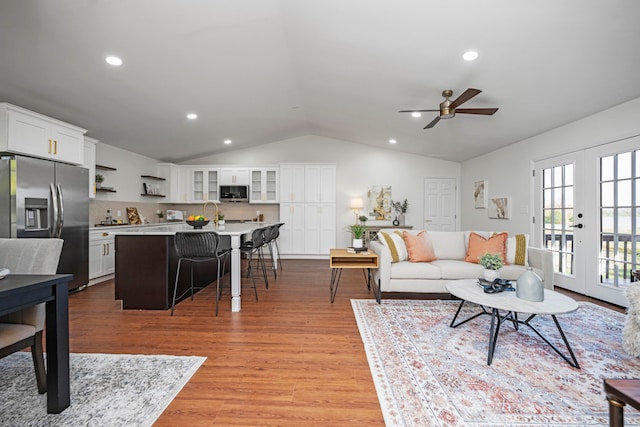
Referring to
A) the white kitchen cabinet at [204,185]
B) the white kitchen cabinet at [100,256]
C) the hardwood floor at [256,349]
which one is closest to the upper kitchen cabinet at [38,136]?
the white kitchen cabinet at [100,256]

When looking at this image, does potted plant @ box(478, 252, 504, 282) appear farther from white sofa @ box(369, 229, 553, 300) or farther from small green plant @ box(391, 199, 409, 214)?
small green plant @ box(391, 199, 409, 214)

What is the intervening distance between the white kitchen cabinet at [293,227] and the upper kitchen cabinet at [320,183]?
36cm

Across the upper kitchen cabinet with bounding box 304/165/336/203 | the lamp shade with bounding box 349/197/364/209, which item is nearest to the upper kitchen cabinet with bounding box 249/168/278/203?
the upper kitchen cabinet with bounding box 304/165/336/203

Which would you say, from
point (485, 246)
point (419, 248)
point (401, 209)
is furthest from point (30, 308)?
point (401, 209)

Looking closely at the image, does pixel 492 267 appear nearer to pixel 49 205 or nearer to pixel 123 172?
pixel 49 205

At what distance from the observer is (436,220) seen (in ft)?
24.3

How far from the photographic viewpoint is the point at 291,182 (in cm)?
701

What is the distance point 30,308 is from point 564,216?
5.80m

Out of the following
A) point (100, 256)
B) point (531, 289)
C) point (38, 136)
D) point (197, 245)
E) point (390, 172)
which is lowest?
point (100, 256)

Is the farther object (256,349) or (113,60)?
(113,60)

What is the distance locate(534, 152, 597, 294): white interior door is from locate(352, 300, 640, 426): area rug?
46.1 inches

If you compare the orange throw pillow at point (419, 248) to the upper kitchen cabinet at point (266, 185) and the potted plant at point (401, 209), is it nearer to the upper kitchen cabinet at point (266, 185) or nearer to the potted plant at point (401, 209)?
the potted plant at point (401, 209)

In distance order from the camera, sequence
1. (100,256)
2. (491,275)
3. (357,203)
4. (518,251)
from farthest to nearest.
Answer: (357,203) < (100,256) < (518,251) < (491,275)

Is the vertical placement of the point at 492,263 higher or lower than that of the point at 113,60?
lower
